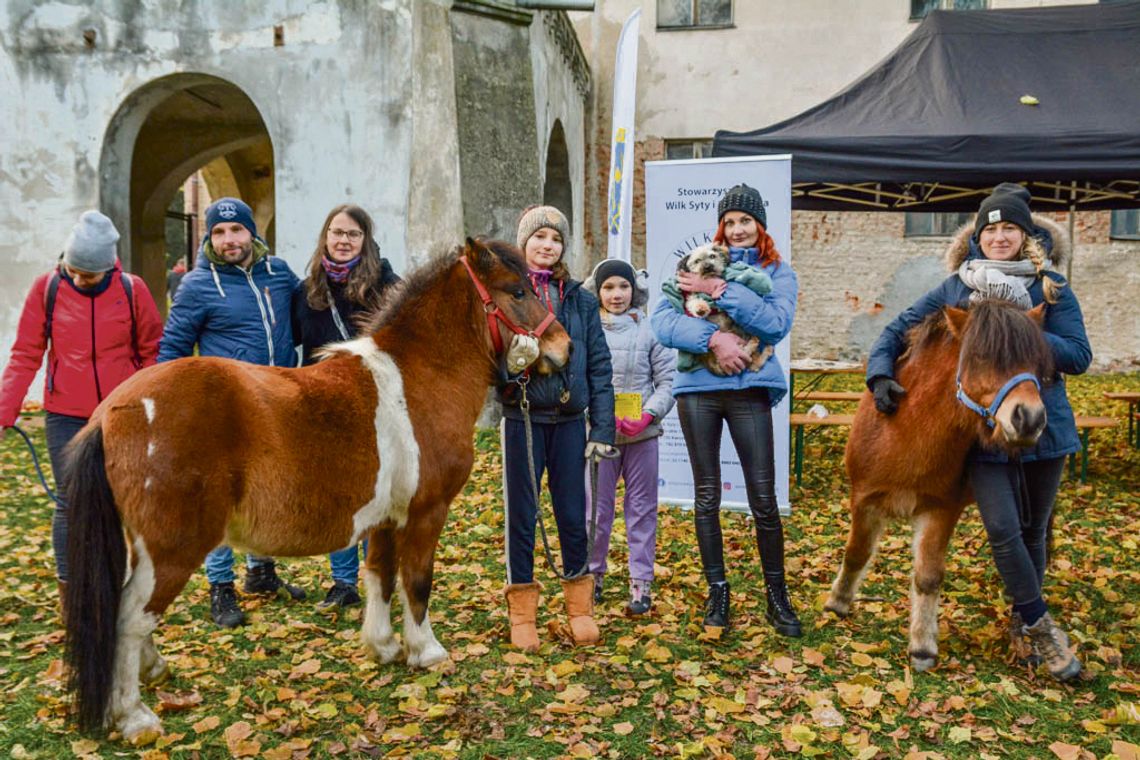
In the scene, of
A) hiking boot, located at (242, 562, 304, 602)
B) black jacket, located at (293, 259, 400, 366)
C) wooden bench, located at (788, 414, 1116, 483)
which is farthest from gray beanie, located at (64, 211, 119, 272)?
wooden bench, located at (788, 414, 1116, 483)

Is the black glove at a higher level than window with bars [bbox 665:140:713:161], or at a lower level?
lower

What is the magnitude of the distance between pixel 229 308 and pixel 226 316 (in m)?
0.04

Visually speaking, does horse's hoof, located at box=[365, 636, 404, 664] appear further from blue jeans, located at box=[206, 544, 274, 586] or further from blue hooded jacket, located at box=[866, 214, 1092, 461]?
blue hooded jacket, located at box=[866, 214, 1092, 461]

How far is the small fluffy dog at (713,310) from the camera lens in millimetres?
4215

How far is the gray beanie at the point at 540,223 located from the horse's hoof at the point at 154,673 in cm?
244

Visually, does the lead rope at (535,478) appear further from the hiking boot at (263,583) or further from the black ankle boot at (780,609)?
the hiking boot at (263,583)

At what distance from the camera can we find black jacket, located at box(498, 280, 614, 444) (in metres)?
4.11

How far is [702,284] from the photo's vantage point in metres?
4.23

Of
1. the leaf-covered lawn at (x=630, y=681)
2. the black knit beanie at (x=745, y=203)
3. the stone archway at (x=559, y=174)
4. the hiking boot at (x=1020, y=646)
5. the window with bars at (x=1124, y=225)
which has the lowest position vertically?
the leaf-covered lawn at (x=630, y=681)

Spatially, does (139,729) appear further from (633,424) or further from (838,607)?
(838,607)

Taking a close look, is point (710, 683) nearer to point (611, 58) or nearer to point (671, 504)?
point (671, 504)

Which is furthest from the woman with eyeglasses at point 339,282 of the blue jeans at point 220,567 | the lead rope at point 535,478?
the lead rope at point 535,478

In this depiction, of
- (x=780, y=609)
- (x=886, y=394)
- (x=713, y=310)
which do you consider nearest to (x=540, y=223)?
(x=713, y=310)

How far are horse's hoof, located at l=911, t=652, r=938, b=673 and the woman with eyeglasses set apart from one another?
284 cm
